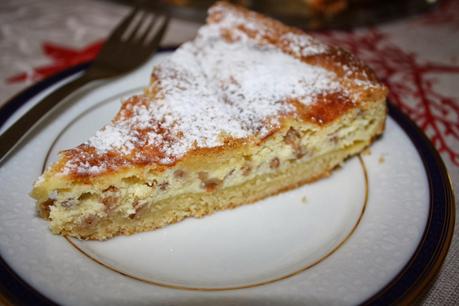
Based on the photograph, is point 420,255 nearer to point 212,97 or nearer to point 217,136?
point 217,136

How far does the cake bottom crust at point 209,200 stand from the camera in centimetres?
189

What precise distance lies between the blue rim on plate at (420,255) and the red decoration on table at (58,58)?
75 centimetres

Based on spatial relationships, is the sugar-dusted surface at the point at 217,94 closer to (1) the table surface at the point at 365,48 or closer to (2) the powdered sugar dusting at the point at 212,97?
(2) the powdered sugar dusting at the point at 212,97

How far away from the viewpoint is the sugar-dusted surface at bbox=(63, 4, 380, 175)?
188 cm

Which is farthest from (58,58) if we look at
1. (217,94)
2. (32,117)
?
(217,94)

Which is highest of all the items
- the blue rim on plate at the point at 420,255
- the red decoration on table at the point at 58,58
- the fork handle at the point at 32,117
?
the red decoration on table at the point at 58,58

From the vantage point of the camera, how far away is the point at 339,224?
1.95m

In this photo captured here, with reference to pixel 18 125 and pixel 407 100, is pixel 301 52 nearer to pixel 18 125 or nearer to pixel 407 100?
pixel 407 100

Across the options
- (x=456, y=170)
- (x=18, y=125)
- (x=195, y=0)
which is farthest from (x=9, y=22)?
(x=456, y=170)

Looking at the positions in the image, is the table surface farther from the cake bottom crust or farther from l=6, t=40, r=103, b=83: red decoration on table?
the cake bottom crust

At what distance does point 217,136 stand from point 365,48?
1.91 m

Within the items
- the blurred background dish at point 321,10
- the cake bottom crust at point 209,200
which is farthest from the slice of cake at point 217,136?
the blurred background dish at point 321,10

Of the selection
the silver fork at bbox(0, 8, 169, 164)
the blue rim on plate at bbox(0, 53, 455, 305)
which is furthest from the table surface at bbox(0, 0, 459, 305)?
the blue rim on plate at bbox(0, 53, 455, 305)

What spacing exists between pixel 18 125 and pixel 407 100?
2.24 metres
